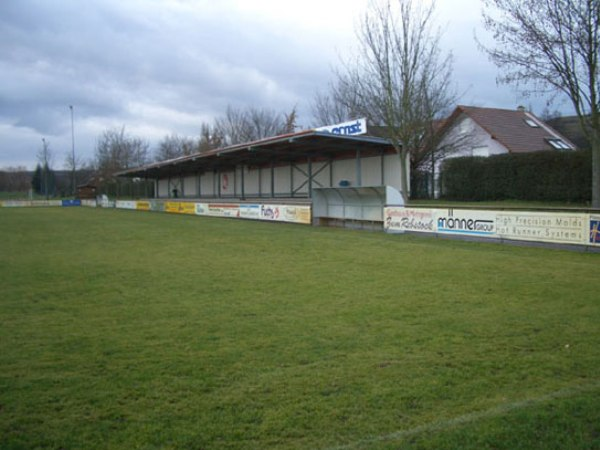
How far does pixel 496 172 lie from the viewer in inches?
1060

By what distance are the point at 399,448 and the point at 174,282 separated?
24.6ft

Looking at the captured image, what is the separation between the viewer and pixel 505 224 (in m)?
16.0

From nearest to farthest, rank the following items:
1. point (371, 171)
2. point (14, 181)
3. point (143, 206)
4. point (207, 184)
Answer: point (371, 171) < point (143, 206) < point (207, 184) < point (14, 181)

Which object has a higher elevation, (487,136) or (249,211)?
(487,136)

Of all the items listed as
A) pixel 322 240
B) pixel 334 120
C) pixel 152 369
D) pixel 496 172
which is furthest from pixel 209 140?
pixel 152 369

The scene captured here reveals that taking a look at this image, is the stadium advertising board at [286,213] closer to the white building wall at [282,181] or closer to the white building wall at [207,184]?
the white building wall at [282,181]

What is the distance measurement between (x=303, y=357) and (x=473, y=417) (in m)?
2.08

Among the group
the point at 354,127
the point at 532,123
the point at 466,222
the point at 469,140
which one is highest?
the point at 532,123

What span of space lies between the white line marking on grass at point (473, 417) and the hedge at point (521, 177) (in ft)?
68.9

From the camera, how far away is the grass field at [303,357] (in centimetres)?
393

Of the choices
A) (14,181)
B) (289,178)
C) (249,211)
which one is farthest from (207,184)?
(14,181)

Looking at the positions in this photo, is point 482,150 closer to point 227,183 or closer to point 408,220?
point 408,220

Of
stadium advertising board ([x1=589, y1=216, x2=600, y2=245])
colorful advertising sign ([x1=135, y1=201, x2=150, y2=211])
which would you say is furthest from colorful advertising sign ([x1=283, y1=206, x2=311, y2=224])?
colorful advertising sign ([x1=135, y1=201, x2=150, y2=211])

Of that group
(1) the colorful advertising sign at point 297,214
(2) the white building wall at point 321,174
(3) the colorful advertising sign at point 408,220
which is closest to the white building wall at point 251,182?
(2) the white building wall at point 321,174
